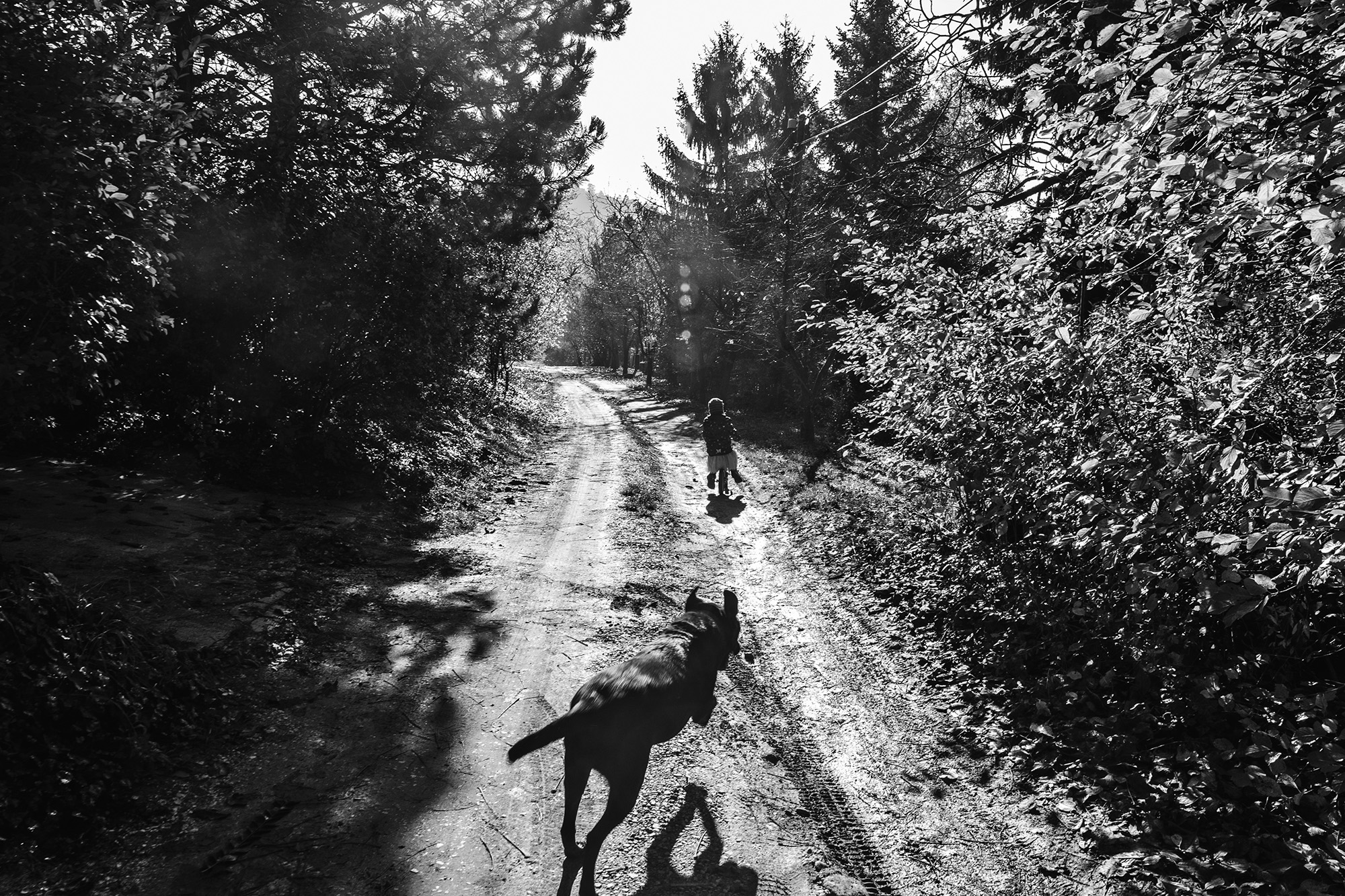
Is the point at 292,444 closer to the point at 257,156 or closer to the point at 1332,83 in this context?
the point at 257,156

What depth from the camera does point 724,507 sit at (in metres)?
15.2

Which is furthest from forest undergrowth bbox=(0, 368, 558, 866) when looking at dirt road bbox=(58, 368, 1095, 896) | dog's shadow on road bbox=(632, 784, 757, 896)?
dog's shadow on road bbox=(632, 784, 757, 896)

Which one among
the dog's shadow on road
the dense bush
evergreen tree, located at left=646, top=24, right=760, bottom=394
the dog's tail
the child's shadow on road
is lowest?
the dog's shadow on road

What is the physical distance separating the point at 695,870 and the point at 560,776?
1.36 meters

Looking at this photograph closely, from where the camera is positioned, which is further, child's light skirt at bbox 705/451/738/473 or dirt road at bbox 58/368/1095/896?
child's light skirt at bbox 705/451/738/473

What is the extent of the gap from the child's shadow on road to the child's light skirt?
2.22 ft

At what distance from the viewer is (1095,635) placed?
6.25 metres

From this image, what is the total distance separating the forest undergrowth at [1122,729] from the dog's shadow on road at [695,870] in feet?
7.57

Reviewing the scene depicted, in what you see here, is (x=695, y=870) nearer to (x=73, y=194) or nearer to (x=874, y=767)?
(x=874, y=767)

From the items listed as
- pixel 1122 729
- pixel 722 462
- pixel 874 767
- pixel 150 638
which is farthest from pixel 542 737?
pixel 722 462

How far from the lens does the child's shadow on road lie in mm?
14383

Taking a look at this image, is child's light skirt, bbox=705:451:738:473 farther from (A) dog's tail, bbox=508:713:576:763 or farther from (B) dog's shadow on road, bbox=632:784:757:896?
(A) dog's tail, bbox=508:713:576:763

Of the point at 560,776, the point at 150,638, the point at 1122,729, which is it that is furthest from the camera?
the point at 150,638

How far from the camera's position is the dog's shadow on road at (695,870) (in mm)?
4332
